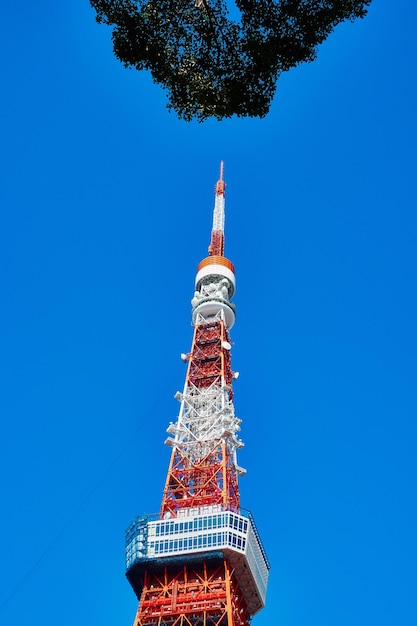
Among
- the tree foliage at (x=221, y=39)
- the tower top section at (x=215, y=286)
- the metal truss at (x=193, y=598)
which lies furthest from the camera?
the tower top section at (x=215, y=286)

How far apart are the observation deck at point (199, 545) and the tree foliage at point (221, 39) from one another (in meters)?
37.1

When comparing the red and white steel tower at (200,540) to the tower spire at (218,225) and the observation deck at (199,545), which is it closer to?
the observation deck at (199,545)

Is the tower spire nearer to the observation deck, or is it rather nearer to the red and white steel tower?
the red and white steel tower

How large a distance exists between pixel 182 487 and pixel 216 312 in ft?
65.5

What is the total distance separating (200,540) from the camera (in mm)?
52750

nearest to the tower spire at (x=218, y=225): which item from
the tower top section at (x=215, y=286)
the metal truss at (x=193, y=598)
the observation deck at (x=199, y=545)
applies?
the tower top section at (x=215, y=286)

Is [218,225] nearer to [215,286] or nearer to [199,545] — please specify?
[215,286]

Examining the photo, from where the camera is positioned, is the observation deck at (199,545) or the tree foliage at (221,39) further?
the observation deck at (199,545)

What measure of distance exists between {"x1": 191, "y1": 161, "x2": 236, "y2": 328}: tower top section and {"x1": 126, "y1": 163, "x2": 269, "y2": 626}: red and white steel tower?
9261 mm

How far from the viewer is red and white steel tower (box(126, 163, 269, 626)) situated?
2016 inches

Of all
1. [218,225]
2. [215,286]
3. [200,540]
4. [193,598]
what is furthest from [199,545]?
[218,225]

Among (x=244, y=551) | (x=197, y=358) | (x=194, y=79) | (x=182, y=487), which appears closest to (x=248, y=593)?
(x=244, y=551)

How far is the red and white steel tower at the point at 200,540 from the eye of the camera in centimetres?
5122

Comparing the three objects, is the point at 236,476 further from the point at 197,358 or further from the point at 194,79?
the point at 194,79
